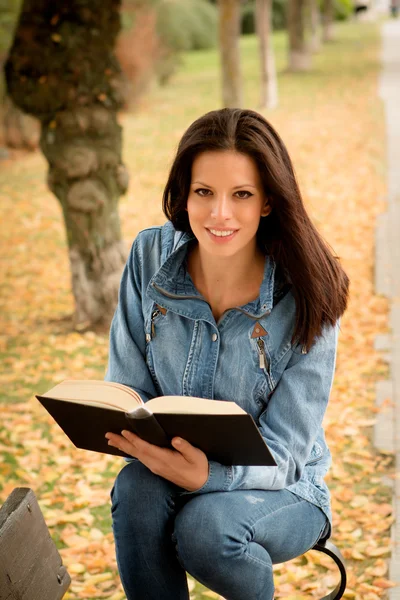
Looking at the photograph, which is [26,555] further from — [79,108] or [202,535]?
[79,108]

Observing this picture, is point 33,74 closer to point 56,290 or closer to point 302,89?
point 56,290

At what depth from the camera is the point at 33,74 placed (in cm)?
563

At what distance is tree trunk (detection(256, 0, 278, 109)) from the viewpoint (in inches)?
655

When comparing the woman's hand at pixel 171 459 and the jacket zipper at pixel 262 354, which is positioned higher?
the jacket zipper at pixel 262 354

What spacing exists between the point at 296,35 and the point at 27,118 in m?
11.0

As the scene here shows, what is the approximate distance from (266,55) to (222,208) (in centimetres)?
1491

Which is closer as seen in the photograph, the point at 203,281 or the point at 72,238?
the point at 203,281

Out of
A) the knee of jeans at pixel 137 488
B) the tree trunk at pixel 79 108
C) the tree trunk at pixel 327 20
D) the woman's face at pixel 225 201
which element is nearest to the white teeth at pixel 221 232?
the woman's face at pixel 225 201

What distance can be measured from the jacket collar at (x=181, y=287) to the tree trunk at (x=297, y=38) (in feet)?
69.5

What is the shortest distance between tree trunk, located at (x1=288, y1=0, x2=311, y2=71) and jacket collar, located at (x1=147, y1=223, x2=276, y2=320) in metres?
21.2

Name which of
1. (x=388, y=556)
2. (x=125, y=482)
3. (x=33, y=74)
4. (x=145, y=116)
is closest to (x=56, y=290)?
(x=33, y=74)

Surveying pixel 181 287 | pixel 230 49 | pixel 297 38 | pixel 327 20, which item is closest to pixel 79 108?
pixel 181 287

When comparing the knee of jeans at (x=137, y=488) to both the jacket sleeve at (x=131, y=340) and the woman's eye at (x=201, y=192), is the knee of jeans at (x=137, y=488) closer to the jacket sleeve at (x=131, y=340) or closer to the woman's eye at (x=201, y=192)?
the jacket sleeve at (x=131, y=340)

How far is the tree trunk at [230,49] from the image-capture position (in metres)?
13.3
